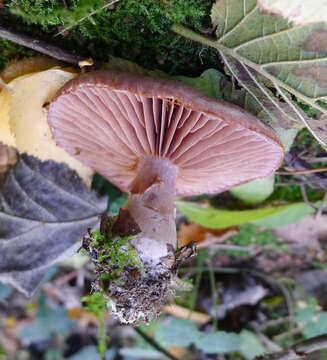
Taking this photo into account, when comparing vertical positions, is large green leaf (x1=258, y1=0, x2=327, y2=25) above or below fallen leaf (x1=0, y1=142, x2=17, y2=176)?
above

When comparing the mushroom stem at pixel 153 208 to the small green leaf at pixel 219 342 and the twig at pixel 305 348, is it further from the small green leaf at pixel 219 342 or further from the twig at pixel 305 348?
the small green leaf at pixel 219 342

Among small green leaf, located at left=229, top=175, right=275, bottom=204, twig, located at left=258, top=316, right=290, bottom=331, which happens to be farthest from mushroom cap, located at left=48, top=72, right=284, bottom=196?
twig, located at left=258, top=316, right=290, bottom=331

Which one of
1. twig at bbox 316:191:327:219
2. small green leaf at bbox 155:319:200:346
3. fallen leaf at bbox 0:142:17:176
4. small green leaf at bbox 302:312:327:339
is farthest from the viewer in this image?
small green leaf at bbox 155:319:200:346

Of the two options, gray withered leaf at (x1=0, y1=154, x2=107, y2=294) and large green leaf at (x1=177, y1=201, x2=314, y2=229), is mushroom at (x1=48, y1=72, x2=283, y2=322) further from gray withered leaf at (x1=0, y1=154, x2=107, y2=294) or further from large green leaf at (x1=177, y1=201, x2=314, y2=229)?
large green leaf at (x1=177, y1=201, x2=314, y2=229)

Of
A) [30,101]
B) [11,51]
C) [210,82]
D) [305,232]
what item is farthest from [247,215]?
[11,51]

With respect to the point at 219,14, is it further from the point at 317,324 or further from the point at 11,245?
the point at 317,324

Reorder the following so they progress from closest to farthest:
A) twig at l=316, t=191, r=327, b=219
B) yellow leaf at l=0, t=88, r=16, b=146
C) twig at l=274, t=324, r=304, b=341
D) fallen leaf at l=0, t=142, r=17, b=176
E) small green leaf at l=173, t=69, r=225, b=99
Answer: small green leaf at l=173, t=69, r=225, b=99, yellow leaf at l=0, t=88, r=16, b=146, fallen leaf at l=0, t=142, r=17, b=176, twig at l=316, t=191, r=327, b=219, twig at l=274, t=324, r=304, b=341

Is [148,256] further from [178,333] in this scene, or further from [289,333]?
[289,333]

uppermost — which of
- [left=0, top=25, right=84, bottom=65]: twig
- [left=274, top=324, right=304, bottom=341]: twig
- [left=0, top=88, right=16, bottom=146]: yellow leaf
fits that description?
[left=0, top=25, right=84, bottom=65]: twig

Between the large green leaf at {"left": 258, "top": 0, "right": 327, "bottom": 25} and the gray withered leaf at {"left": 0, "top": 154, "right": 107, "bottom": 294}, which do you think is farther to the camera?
the gray withered leaf at {"left": 0, "top": 154, "right": 107, "bottom": 294}
